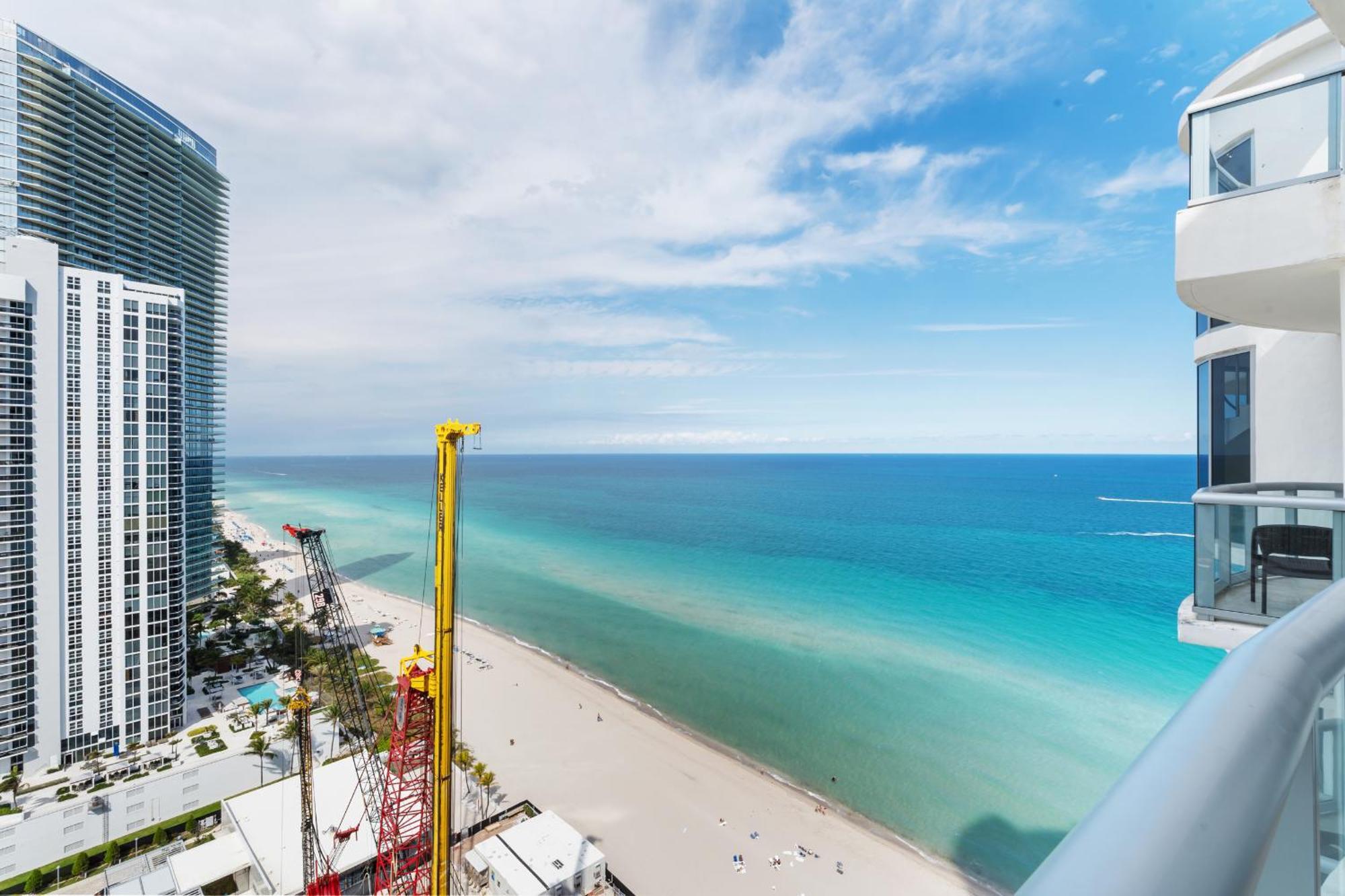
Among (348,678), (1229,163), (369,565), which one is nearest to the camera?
(1229,163)

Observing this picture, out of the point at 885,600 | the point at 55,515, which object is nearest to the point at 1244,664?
the point at 55,515

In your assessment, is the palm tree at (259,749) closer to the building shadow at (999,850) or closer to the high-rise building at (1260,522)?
the building shadow at (999,850)

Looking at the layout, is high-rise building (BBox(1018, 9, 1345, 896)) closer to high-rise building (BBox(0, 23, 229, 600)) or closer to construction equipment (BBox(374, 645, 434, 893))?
construction equipment (BBox(374, 645, 434, 893))

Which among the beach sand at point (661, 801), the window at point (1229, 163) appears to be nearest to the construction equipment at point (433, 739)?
the beach sand at point (661, 801)

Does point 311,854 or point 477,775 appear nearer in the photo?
point 311,854

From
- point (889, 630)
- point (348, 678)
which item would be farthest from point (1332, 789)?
point (889, 630)

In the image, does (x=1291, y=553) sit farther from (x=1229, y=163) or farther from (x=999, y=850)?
(x=999, y=850)
